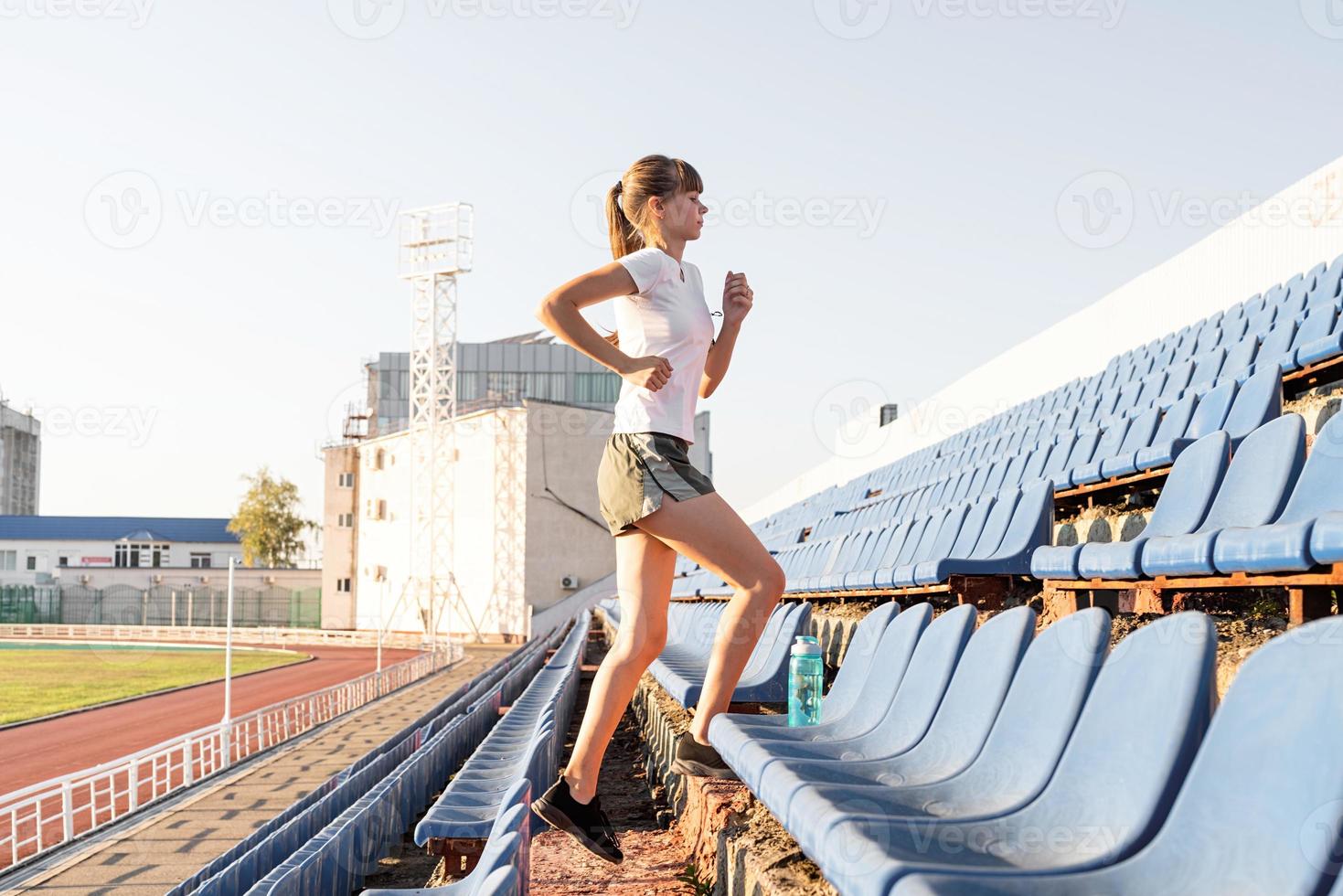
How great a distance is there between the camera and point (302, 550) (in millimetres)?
57312

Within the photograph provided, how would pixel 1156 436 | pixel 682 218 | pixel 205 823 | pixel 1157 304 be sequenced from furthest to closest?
pixel 1157 304 < pixel 205 823 < pixel 1156 436 < pixel 682 218

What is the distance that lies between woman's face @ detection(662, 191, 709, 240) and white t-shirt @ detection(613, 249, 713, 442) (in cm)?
7

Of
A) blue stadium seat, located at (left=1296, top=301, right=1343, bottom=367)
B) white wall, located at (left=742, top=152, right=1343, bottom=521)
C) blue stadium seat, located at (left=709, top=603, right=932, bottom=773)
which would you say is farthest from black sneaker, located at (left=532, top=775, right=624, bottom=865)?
white wall, located at (left=742, top=152, right=1343, bottom=521)

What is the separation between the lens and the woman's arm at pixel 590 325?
2.10 meters

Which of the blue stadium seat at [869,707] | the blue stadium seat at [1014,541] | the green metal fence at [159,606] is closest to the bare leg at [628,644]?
the blue stadium seat at [869,707]

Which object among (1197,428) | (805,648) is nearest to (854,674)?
(805,648)

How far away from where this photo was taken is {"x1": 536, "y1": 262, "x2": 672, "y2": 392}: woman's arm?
210cm

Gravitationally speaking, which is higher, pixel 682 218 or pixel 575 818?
pixel 682 218

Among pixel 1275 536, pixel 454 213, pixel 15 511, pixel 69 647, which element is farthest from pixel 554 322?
pixel 15 511

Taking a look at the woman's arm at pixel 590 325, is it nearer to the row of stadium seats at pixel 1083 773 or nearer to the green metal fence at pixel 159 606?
the row of stadium seats at pixel 1083 773

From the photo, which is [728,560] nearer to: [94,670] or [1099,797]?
[1099,797]

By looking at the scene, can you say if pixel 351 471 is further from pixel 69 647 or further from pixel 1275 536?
pixel 1275 536

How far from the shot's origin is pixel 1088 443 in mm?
5168

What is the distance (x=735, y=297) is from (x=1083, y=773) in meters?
1.35
